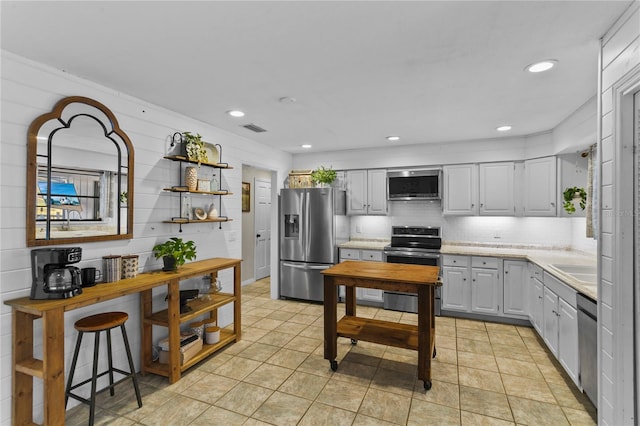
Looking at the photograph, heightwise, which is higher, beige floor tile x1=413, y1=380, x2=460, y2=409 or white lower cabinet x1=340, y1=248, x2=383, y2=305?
white lower cabinet x1=340, y1=248, x2=383, y2=305

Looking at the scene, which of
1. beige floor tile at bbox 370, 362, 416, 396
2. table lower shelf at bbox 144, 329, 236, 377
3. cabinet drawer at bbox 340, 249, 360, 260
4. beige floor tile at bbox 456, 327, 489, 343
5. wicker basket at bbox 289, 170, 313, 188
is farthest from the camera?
wicker basket at bbox 289, 170, 313, 188

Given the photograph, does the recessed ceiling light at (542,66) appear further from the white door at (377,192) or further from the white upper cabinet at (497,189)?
the white door at (377,192)

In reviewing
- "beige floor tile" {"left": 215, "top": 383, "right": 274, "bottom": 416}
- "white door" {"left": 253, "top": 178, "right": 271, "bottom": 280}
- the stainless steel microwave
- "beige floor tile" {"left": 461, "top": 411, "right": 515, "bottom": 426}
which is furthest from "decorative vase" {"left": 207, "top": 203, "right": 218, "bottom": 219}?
"beige floor tile" {"left": 461, "top": 411, "right": 515, "bottom": 426}

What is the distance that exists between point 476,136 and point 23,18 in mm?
4586

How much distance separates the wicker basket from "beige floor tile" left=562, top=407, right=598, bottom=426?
13.4ft

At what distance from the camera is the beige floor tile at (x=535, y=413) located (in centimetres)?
221

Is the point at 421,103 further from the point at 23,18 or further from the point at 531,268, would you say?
the point at 23,18

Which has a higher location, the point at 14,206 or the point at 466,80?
the point at 466,80

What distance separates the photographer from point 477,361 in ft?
10.1

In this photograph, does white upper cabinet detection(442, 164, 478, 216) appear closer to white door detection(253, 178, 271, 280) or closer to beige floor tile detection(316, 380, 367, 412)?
beige floor tile detection(316, 380, 367, 412)

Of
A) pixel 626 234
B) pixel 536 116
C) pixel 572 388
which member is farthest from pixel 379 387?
pixel 536 116

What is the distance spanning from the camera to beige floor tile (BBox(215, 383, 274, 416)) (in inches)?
93.4

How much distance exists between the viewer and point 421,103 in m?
3.02

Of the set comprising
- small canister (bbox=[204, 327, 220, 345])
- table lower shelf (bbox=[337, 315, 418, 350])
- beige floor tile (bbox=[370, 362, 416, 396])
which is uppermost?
table lower shelf (bbox=[337, 315, 418, 350])
